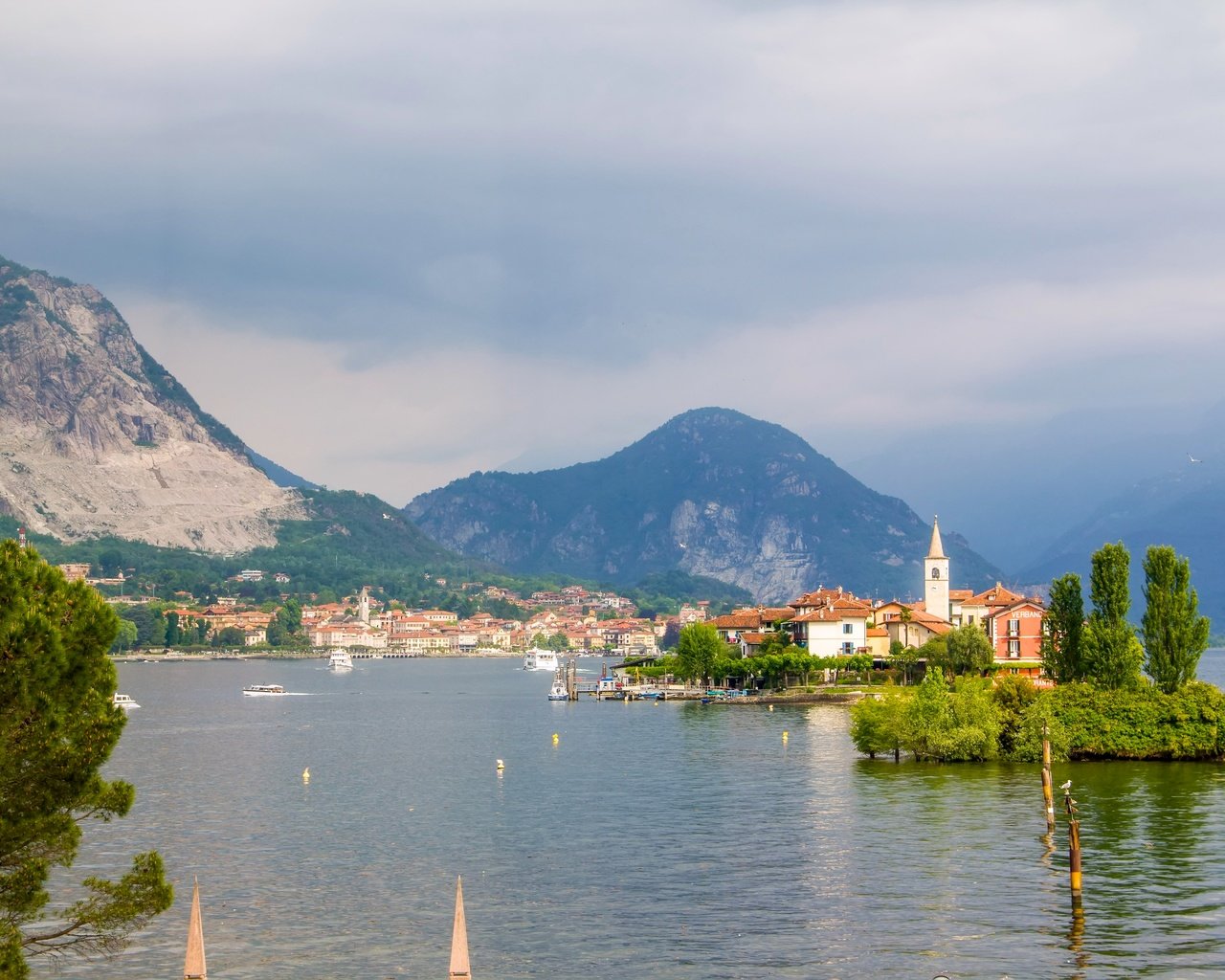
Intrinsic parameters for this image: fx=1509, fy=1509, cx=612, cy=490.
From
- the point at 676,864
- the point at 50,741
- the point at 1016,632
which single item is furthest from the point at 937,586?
the point at 50,741

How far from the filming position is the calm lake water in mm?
49219

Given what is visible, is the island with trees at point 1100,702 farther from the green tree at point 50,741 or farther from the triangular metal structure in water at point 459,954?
the green tree at point 50,741

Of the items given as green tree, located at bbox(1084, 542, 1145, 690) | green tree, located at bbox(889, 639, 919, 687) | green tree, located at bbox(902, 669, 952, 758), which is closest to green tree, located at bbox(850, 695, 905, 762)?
green tree, located at bbox(902, 669, 952, 758)

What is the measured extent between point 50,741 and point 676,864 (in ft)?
120

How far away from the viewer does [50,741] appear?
33.7 metres

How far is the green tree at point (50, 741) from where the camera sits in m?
32.8

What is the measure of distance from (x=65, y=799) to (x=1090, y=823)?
5239 centimetres

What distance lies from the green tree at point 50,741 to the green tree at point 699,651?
15634 cm

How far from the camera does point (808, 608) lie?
632 feet

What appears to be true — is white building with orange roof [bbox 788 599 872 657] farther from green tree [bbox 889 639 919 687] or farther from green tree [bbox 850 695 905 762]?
green tree [bbox 850 695 905 762]

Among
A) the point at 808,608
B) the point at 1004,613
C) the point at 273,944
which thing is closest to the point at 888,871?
the point at 273,944

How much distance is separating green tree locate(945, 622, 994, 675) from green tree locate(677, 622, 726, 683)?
50029mm

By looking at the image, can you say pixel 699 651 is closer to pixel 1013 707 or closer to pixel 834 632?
pixel 834 632

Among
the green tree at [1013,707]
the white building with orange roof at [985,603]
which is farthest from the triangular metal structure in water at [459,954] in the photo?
the white building with orange roof at [985,603]
